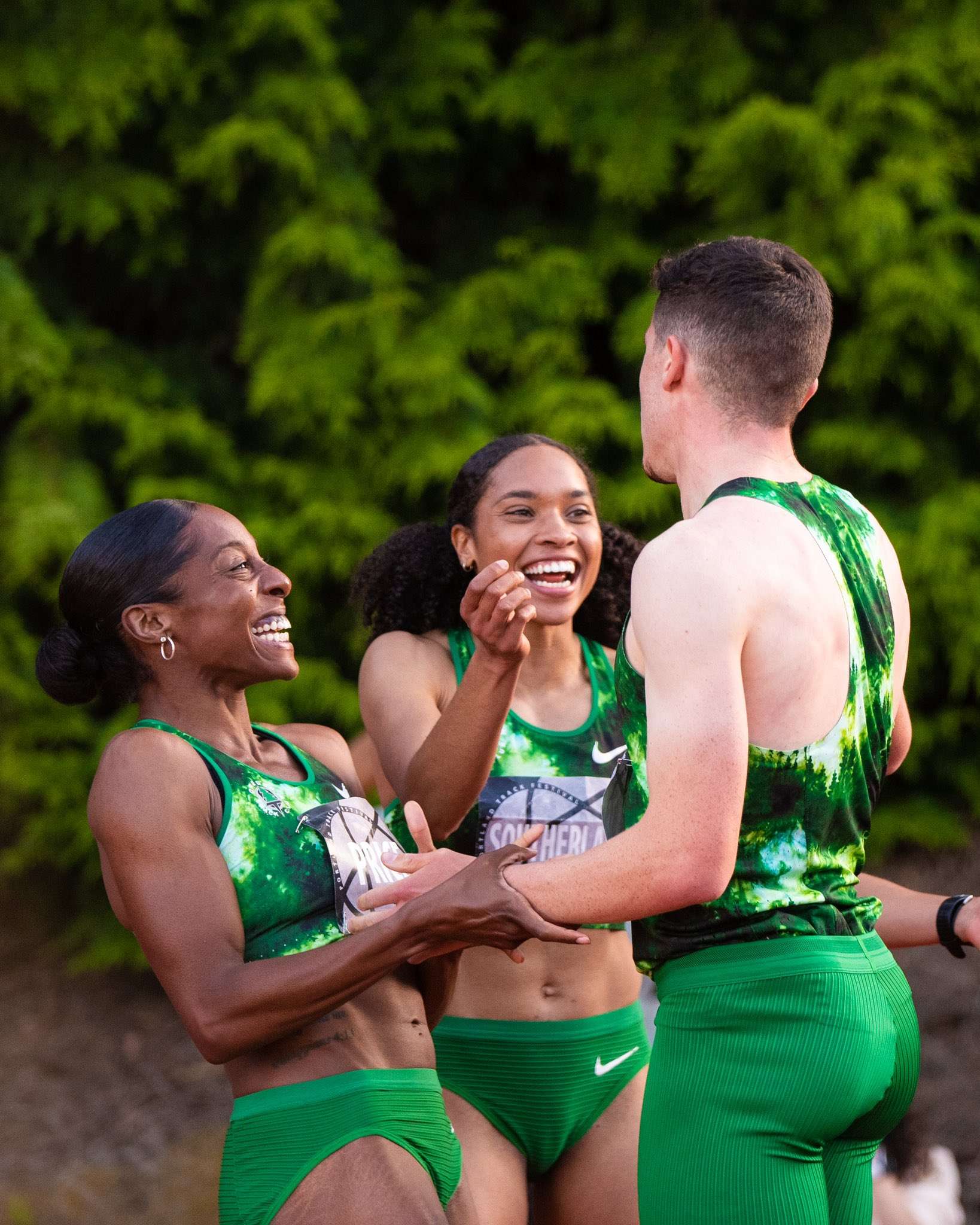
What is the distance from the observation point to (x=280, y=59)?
6336mm

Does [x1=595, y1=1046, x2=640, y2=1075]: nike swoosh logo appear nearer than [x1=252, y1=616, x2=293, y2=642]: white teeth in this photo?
No

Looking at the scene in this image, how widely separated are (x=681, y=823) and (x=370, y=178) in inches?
218

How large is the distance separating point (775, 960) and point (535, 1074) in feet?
3.74

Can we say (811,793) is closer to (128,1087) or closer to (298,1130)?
(298,1130)

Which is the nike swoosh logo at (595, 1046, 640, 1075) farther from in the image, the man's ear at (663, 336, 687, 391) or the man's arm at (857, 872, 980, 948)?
the man's ear at (663, 336, 687, 391)

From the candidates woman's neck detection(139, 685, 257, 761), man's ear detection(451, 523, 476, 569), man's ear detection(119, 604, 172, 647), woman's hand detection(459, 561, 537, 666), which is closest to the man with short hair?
woman's hand detection(459, 561, 537, 666)

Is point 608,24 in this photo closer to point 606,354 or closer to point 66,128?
point 606,354

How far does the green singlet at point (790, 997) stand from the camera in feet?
5.93

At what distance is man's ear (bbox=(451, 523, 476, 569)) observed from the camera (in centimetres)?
330

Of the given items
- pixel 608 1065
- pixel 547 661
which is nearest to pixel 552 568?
pixel 547 661

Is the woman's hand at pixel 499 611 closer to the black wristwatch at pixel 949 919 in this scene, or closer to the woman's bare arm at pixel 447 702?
the woman's bare arm at pixel 447 702

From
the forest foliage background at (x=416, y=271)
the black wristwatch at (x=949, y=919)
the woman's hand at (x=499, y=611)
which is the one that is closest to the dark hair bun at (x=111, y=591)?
the woman's hand at (x=499, y=611)

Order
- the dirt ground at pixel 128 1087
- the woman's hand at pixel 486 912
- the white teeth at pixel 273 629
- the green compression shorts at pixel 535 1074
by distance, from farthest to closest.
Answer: the dirt ground at pixel 128 1087 → the green compression shorts at pixel 535 1074 → the white teeth at pixel 273 629 → the woman's hand at pixel 486 912

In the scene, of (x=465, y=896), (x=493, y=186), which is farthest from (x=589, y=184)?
(x=465, y=896)
